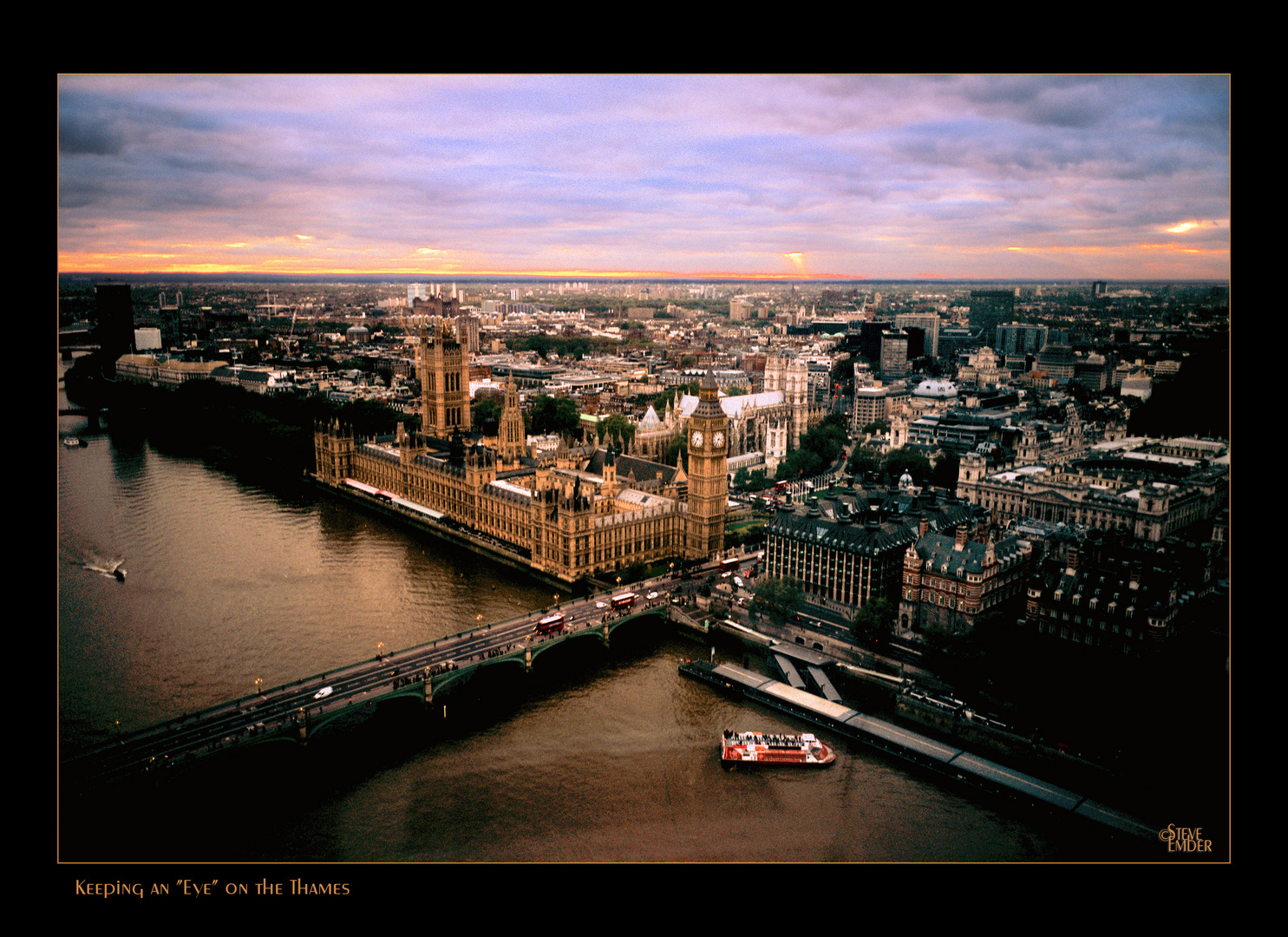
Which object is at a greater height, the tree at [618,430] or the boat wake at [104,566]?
the tree at [618,430]

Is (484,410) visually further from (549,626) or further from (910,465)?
(549,626)

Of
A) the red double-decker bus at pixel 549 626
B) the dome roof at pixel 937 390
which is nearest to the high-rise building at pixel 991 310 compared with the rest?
the dome roof at pixel 937 390

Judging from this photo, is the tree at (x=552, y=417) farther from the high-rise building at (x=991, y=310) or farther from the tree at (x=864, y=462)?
the high-rise building at (x=991, y=310)

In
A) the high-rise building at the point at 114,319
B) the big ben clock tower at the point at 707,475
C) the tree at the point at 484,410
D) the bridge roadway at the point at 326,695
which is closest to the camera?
the bridge roadway at the point at 326,695

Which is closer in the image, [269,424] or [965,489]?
[965,489]
